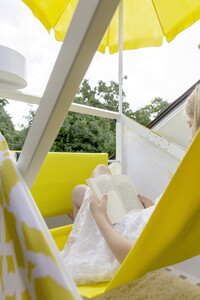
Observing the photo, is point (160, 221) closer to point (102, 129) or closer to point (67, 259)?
point (67, 259)

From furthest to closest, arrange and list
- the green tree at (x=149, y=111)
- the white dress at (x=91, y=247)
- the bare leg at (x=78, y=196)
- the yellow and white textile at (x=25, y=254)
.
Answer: the green tree at (x=149, y=111) → the bare leg at (x=78, y=196) → the white dress at (x=91, y=247) → the yellow and white textile at (x=25, y=254)

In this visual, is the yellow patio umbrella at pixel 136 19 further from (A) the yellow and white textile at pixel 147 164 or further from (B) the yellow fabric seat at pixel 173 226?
(B) the yellow fabric seat at pixel 173 226

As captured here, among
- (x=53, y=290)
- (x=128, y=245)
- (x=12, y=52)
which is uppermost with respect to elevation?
(x=12, y=52)

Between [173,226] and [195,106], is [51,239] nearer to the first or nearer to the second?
[173,226]

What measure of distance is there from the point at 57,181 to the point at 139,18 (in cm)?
160

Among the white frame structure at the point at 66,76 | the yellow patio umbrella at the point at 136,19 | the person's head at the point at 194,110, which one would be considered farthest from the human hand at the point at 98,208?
the yellow patio umbrella at the point at 136,19

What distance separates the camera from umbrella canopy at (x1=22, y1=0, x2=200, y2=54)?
1529mm

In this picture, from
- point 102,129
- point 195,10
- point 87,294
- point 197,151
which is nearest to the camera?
point 197,151

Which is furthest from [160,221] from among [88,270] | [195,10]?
[195,10]

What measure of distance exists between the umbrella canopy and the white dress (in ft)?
4.05

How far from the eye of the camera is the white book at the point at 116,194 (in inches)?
41.6

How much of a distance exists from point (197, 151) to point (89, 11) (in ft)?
0.85

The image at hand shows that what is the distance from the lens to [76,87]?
1.00 ft

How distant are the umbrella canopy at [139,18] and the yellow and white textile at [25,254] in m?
1.48
